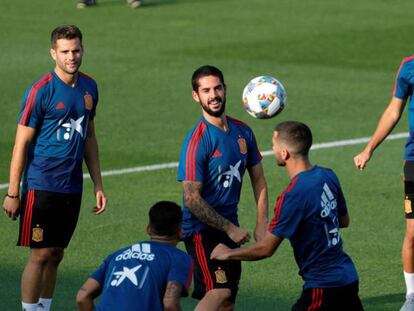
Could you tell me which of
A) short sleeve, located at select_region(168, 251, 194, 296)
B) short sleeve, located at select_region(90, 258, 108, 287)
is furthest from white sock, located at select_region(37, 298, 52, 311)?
short sleeve, located at select_region(168, 251, 194, 296)

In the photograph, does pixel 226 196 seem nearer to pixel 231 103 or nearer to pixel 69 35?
pixel 69 35

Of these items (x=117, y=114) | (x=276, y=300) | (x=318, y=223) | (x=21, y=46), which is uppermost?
(x=21, y=46)

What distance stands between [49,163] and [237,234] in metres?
2.02

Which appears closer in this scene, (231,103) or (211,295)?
(211,295)

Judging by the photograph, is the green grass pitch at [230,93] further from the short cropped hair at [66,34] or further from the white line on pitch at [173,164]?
the short cropped hair at [66,34]

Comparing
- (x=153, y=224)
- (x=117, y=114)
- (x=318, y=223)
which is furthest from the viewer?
(x=117, y=114)

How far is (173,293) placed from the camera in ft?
27.2

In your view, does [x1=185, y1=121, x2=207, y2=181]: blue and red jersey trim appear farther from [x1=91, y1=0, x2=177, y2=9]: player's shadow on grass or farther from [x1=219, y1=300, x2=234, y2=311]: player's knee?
[x1=91, y1=0, x2=177, y2=9]: player's shadow on grass

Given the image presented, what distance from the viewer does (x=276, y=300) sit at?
1180cm

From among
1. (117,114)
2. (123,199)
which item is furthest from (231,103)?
(123,199)

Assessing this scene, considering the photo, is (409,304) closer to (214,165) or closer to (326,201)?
(214,165)

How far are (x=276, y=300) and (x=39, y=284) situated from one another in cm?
229

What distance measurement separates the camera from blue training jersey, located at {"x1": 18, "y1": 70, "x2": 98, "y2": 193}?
1093 centimetres

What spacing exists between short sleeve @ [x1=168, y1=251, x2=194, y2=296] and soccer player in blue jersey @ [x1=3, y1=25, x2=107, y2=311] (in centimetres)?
283
